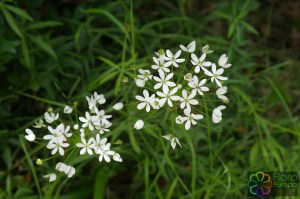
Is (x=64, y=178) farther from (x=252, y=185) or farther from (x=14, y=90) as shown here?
(x=252, y=185)

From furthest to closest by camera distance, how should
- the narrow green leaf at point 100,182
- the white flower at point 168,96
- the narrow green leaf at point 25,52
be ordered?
the narrow green leaf at point 25,52, the narrow green leaf at point 100,182, the white flower at point 168,96

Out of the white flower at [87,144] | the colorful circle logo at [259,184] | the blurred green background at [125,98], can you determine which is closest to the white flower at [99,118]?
the white flower at [87,144]

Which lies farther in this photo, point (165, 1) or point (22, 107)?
point (165, 1)

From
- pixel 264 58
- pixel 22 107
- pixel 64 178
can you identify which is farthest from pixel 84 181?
pixel 264 58

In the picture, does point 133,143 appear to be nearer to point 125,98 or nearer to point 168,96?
point 125,98

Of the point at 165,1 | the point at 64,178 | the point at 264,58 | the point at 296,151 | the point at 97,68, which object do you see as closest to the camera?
the point at 64,178

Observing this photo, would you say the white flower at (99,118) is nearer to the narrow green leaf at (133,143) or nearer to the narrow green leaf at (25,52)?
the narrow green leaf at (133,143)
